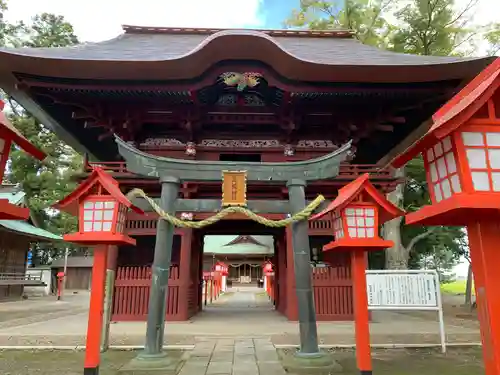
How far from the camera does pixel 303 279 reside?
562cm

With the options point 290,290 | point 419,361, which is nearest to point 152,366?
point 419,361

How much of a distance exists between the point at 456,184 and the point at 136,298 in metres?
8.16

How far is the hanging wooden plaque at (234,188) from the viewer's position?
5631mm

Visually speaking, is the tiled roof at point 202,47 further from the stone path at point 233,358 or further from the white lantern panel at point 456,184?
the stone path at point 233,358

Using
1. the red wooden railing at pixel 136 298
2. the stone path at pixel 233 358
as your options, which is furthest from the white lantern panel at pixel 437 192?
the red wooden railing at pixel 136 298

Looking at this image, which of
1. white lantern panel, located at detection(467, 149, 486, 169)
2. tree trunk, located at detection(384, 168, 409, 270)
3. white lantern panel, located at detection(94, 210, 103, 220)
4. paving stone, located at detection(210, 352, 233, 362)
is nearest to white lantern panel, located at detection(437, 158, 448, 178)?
white lantern panel, located at detection(467, 149, 486, 169)

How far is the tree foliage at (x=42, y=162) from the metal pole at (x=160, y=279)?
1865 cm

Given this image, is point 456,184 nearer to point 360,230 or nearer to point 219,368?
point 360,230

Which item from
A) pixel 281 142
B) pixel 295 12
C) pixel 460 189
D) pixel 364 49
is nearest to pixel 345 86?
pixel 281 142

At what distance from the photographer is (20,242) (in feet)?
70.7

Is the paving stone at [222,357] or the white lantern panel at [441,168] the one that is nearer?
the white lantern panel at [441,168]

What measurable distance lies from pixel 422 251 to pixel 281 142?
48.4ft

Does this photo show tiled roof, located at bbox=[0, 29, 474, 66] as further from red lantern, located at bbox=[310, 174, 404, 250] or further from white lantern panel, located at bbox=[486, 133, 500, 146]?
white lantern panel, located at bbox=[486, 133, 500, 146]

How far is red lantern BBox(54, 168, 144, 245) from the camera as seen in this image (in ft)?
15.7
